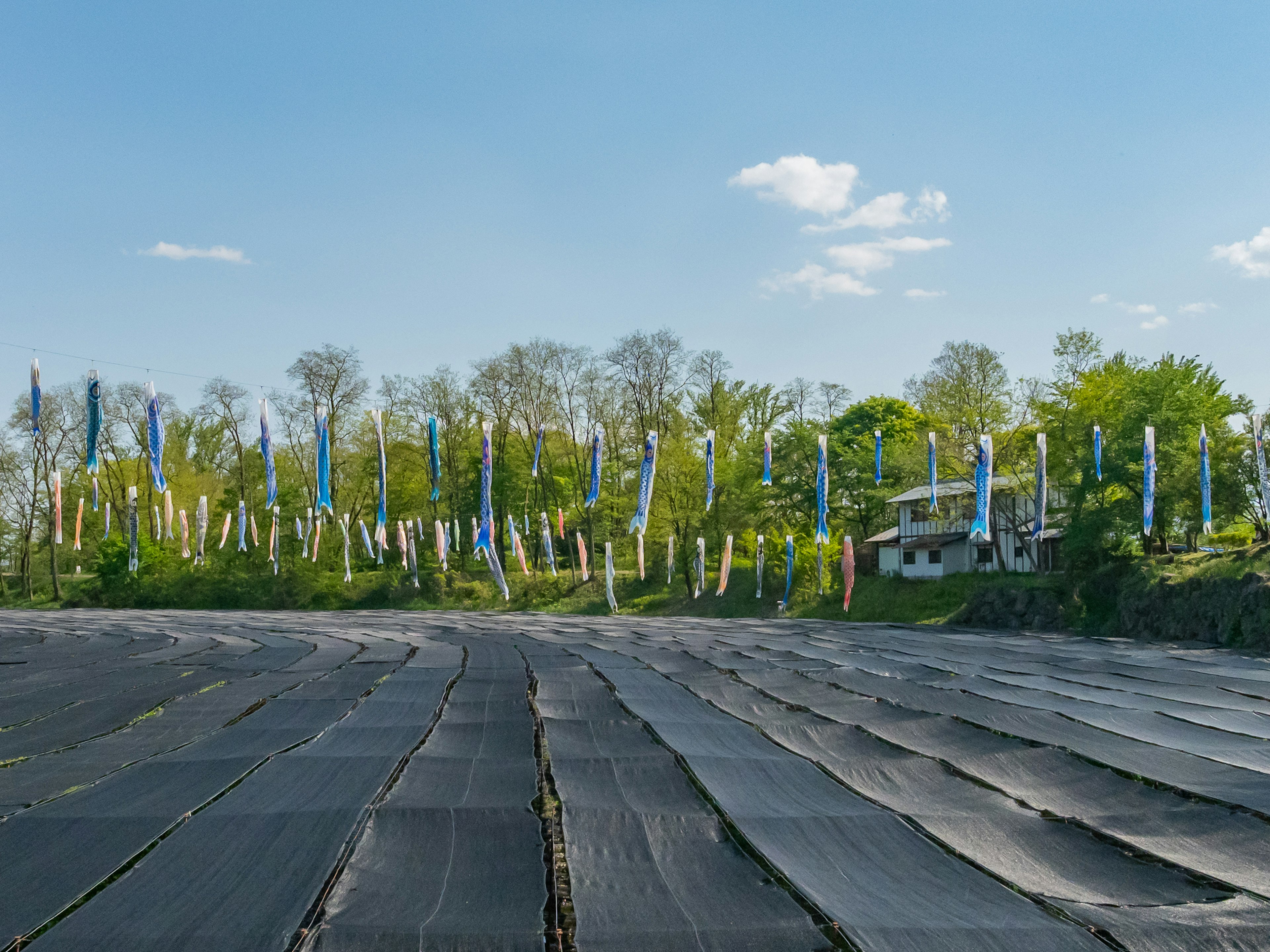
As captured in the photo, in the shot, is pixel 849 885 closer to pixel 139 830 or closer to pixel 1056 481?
pixel 139 830

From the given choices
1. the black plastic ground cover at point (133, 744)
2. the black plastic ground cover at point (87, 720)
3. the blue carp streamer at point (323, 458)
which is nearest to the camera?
the black plastic ground cover at point (133, 744)

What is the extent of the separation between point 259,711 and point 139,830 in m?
4.78

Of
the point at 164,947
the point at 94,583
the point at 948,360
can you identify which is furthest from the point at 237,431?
the point at 164,947

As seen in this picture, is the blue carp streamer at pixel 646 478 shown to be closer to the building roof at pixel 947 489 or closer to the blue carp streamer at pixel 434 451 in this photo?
the blue carp streamer at pixel 434 451

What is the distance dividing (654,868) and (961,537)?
34527mm

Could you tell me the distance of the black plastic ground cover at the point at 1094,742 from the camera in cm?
737

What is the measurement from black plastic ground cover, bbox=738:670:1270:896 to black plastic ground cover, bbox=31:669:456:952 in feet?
→ 17.2

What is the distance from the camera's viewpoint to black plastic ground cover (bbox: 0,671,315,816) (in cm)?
722

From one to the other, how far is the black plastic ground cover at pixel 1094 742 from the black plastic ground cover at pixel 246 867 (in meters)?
6.49

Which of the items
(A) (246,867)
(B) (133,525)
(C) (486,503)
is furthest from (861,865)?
(B) (133,525)

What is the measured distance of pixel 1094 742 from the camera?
29.5ft

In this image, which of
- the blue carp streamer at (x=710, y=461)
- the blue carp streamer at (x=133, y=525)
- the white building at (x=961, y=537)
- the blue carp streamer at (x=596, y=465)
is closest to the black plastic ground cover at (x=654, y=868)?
the blue carp streamer at (x=596, y=465)

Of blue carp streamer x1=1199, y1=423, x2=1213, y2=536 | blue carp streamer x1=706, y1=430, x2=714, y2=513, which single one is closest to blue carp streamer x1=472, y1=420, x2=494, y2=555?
blue carp streamer x1=706, y1=430, x2=714, y2=513

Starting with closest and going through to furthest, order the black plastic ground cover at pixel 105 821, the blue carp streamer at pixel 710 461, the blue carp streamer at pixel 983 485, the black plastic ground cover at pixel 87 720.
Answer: the black plastic ground cover at pixel 105 821 < the black plastic ground cover at pixel 87 720 < the blue carp streamer at pixel 983 485 < the blue carp streamer at pixel 710 461
